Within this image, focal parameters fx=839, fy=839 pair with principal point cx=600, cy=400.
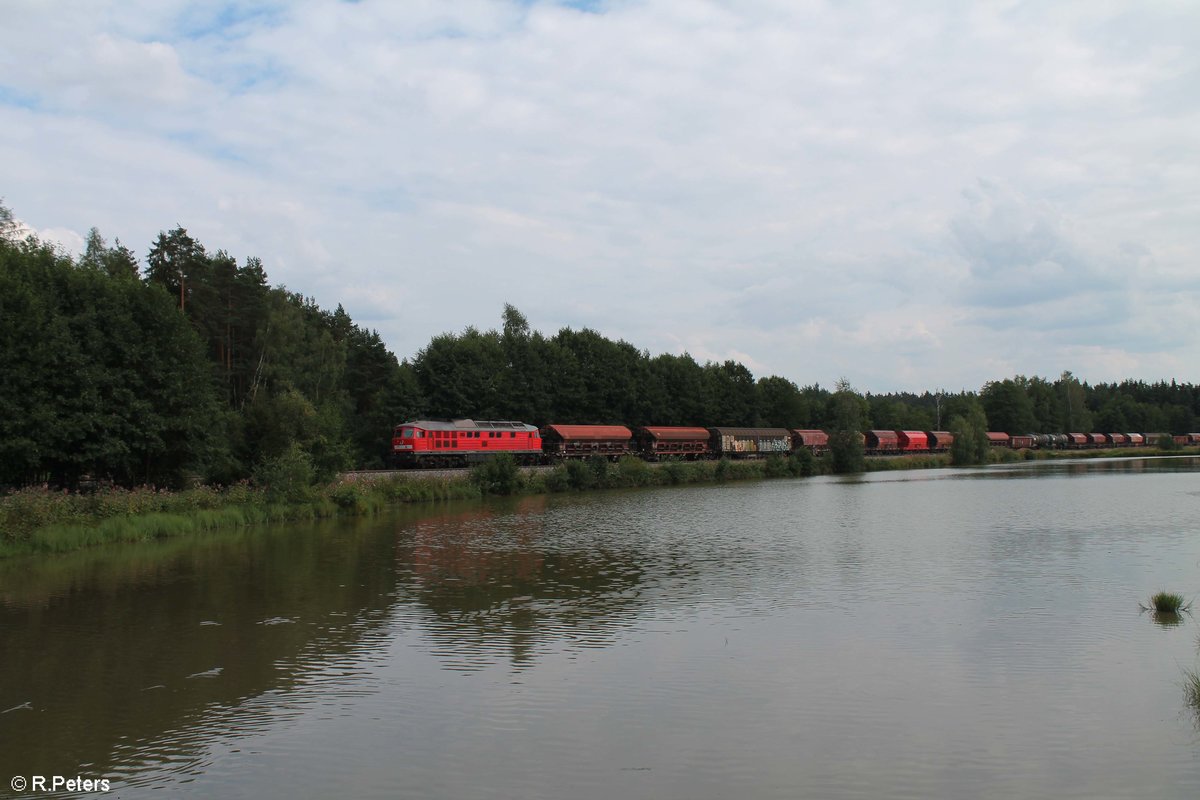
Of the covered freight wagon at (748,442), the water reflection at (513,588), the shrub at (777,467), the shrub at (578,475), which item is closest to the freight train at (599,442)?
the covered freight wagon at (748,442)

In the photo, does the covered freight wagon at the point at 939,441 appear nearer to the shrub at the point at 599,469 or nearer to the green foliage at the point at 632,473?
the green foliage at the point at 632,473

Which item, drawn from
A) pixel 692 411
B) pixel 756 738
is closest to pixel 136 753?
pixel 756 738

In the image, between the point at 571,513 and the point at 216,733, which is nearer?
the point at 216,733

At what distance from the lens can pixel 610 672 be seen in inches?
483

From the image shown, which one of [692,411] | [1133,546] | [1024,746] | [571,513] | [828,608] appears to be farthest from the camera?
[692,411]

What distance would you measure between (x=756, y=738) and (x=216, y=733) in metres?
6.36

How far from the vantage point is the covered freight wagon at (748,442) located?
252 feet

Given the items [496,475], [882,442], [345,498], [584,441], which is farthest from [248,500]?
[882,442]

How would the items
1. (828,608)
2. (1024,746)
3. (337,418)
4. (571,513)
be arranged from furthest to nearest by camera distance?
(337,418), (571,513), (828,608), (1024,746)

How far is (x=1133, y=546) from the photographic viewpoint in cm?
2456

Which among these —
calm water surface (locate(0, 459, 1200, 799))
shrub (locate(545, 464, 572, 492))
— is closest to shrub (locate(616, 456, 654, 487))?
shrub (locate(545, 464, 572, 492))

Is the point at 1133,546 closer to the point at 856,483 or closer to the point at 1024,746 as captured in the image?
the point at 1024,746

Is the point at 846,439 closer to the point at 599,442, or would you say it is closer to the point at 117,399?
the point at 599,442

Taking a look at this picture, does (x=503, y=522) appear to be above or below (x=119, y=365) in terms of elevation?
below
